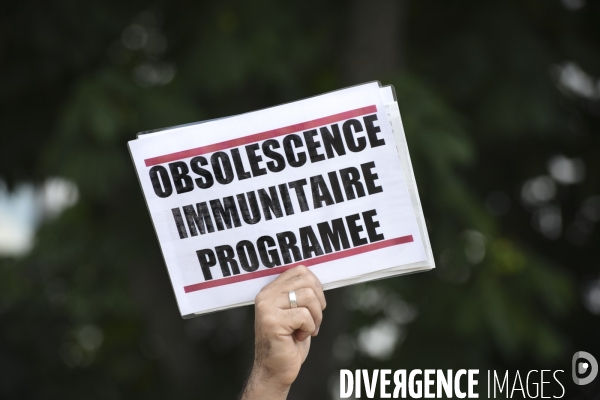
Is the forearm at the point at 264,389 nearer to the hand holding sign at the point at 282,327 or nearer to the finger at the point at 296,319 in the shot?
the hand holding sign at the point at 282,327

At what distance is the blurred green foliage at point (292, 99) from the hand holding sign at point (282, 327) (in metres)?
1.70

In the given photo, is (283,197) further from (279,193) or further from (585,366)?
(585,366)

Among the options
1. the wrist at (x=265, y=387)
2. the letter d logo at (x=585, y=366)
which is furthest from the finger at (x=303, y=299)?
the letter d logo at (x=585, y=366)

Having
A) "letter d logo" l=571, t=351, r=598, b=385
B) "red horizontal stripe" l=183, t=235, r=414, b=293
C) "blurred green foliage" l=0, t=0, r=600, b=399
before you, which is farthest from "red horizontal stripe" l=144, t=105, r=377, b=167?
"letter d logo" l=571, t=351, r=598, b=385

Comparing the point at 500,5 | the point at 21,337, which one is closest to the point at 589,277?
the point at 500,5

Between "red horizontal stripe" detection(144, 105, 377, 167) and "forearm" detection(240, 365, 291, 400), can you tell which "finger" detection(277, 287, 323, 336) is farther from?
"red horizontal stripe" detection(144, 105, 377, 167)

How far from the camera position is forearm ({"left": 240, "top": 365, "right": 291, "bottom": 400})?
5.13ft

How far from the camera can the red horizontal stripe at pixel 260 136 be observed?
5.06 feet

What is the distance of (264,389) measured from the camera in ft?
5.14

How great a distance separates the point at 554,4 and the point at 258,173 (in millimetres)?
3059

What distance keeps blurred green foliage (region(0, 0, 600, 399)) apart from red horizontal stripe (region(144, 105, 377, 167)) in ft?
5.09

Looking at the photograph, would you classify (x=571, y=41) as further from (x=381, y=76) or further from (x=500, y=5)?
(x=381, y=76)

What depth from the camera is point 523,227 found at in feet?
15.7

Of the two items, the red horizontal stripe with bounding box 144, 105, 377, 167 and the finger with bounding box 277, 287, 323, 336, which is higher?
the red horizontal stripe with bounding box 144, 105, 377, 167
